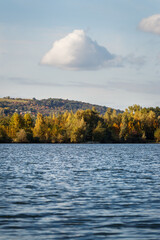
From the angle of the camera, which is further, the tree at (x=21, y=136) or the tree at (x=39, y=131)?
the tree at (x=39, y=131)

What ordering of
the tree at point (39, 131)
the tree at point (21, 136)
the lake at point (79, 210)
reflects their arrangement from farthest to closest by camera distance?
the tree at point (39, 131), the tree at point (21, 136), the lake at point (79, 210)

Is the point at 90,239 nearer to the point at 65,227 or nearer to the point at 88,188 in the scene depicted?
the point at 65,227

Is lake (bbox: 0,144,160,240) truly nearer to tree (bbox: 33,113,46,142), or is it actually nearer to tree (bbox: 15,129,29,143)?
tree (bbox: 15,129,29,143)

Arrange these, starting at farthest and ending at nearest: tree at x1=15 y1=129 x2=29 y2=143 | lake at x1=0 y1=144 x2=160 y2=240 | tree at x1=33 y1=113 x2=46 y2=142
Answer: tree at x1=33 y1=113 x2=46 y2=142 < tree at x1=15 y1=129 x2=29 y2=143 < lake at x1=0 y1=144 x2=160 y2=240

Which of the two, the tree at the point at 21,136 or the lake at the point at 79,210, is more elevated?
the tree at the point at 21,136

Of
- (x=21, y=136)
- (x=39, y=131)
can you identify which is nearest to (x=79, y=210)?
(x=21, y=136)

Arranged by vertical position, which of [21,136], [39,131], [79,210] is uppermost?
[39,131]

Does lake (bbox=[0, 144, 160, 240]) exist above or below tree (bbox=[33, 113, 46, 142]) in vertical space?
below

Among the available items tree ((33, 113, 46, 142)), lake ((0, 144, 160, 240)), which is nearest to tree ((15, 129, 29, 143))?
tree ((33, 113, 46, 142))

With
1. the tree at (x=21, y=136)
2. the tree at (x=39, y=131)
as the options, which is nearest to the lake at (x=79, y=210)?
the tree at (x=21, y=136)

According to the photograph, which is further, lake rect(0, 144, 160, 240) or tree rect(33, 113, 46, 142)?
tree rect(33, 113, 46, 142)

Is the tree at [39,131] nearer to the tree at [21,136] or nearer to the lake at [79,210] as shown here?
the tree at [21,136]

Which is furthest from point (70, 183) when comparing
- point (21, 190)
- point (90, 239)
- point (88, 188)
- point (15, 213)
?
point (90, 239)

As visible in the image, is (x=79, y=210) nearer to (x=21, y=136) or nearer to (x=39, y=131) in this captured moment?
(x=21, y=136)
